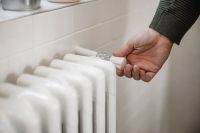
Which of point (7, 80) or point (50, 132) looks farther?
point (7, 80)

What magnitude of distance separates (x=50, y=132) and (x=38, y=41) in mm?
257

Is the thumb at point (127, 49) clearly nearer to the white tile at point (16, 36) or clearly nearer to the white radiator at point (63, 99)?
the white radiator at point (63, 99)

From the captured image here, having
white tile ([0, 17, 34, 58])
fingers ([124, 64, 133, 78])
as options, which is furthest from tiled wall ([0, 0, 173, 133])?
fingers ([124, 64, 133, 78])

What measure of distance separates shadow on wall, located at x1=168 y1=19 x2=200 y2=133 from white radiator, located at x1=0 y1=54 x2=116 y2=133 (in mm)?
812

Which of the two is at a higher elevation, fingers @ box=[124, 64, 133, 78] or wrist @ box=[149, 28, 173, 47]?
wrist @ box=[149, 28, 173, 47]

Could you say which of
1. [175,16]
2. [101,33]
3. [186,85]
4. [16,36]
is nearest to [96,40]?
[101,33]

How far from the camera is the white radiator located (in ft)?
1.89

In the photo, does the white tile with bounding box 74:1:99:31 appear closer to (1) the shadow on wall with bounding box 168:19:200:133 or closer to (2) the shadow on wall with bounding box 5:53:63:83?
(2) the shadow on wall with bounding box 5:53:63:83

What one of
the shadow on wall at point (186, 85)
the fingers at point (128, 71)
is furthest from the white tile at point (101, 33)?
the shadow on wall at point (186, 85)

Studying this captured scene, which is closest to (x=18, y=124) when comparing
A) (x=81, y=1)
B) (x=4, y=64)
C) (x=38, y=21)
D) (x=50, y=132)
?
A: (x=50, y=132)

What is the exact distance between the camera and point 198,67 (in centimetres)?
157

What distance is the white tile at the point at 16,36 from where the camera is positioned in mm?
699

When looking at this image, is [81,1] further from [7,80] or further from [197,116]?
[197,116]

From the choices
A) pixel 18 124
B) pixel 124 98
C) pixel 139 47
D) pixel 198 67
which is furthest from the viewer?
pixel 198 67
